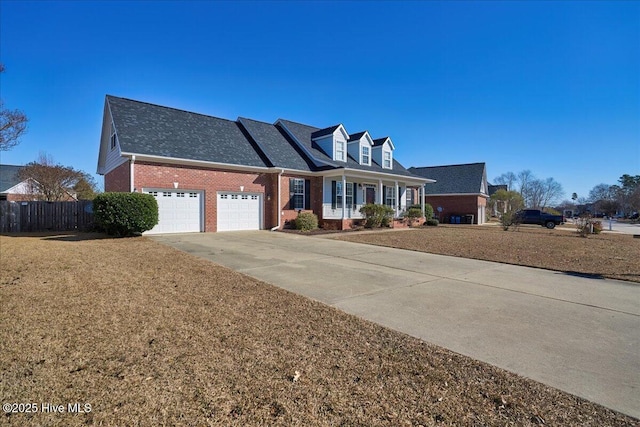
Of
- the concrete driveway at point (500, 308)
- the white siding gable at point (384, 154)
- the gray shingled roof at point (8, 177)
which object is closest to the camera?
the concrete driveway at point (500, 308)

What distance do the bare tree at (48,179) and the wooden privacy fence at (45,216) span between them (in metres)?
11.9

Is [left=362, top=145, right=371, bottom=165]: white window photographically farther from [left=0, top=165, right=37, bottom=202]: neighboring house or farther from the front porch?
[left=0, top=165, right=37, bottom=202]: neighboring house

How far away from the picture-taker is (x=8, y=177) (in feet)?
119

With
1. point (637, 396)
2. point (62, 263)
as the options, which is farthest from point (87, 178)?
point (637, 396)

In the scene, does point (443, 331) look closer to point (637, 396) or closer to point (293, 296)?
point (637, 396)

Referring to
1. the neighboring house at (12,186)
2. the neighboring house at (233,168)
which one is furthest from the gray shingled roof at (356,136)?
the neighboring house at (12,186)

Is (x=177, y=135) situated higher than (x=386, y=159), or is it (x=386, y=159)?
(x=386, y=159)

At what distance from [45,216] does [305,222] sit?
13.9 meters

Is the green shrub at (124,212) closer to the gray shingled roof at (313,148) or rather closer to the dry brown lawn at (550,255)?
the dry brown lawn at (550,255)

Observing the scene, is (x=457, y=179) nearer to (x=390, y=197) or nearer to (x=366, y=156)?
(x=390, y=197)

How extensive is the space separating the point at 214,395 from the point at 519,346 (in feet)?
11.2

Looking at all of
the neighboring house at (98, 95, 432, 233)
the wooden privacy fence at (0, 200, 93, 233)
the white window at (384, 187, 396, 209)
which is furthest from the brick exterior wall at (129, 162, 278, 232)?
the white window at (384, 187, 396, 209)

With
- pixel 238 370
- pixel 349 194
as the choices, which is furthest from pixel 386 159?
pixel 238 370

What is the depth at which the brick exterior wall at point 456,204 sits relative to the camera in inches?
1324
